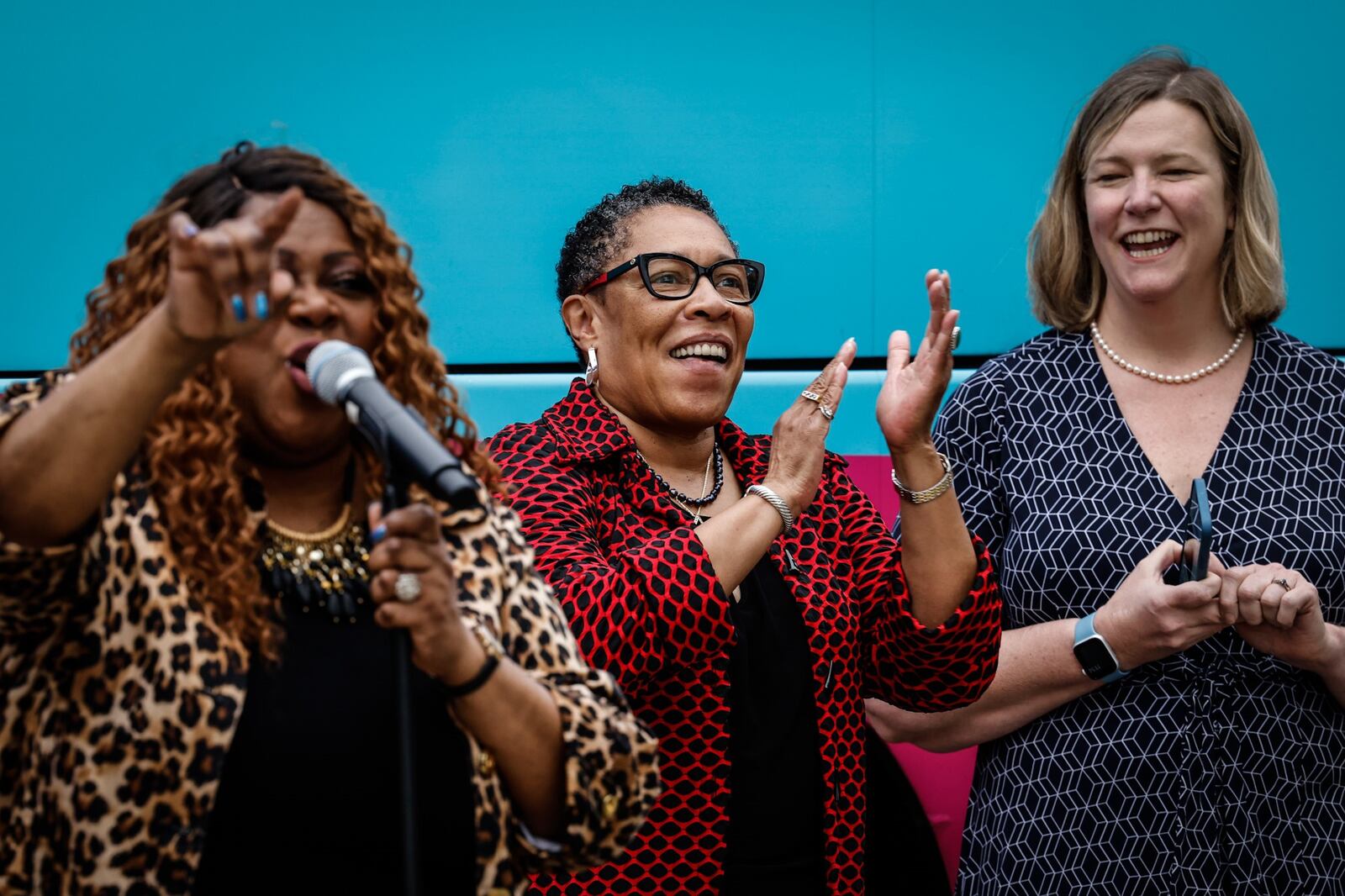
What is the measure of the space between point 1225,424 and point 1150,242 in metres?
0.33

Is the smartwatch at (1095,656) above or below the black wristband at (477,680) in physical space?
above

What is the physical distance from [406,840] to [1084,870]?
1339 millimetres

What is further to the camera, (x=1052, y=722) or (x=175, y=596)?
(x=1052, y=722)

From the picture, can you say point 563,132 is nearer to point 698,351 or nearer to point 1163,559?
point 698,351

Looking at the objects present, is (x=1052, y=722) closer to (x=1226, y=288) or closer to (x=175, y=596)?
(x=1226, y=288)

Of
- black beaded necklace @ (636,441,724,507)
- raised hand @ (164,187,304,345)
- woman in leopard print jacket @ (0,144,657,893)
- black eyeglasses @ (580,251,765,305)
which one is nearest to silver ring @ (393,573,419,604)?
woman in leopard print jacket @ (0,144,657,893)

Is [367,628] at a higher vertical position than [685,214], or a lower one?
lower

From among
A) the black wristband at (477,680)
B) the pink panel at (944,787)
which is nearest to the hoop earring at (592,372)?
the pink panel at (944,787)

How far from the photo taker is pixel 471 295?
299 cm

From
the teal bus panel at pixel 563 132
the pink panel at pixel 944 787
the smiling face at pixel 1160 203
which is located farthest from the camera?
the teal bus panel at pixel 563 132

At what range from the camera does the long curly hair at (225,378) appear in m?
1.41

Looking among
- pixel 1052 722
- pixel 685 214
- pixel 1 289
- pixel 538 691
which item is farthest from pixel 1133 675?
pixel 1 289

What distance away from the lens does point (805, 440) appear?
6.97 ft

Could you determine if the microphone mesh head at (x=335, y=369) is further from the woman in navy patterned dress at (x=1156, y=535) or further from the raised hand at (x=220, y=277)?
the woman in navy patterned dress at (x=1156, y=535)
